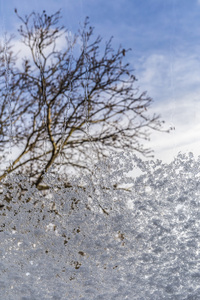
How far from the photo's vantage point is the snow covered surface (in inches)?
40.5

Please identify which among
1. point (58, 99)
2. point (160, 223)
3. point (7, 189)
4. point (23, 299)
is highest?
point (58, 99)

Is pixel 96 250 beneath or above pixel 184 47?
beneath

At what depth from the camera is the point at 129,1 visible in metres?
1.03

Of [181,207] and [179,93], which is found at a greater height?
[179,93]

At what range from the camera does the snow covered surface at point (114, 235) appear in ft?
3.37

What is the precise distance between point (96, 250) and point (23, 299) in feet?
0.67

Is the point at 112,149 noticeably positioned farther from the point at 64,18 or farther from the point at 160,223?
the point at 64,18

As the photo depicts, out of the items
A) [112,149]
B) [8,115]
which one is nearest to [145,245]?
[112,149]

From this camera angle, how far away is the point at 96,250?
1054 millimetres

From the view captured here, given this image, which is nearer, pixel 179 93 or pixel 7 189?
pixel 179 93

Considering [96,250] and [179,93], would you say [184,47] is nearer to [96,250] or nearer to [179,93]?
[179,93]

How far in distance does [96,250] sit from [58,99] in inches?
13.9

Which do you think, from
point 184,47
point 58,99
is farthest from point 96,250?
point 184,47

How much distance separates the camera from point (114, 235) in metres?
1.04
